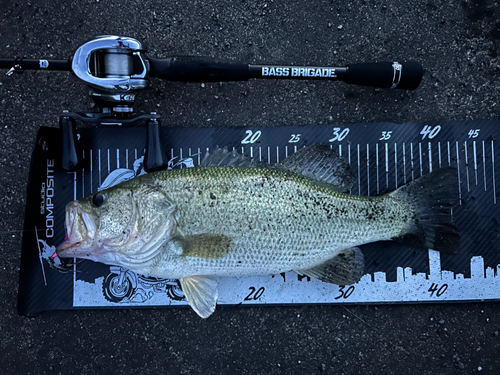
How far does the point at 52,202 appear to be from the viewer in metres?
2.40

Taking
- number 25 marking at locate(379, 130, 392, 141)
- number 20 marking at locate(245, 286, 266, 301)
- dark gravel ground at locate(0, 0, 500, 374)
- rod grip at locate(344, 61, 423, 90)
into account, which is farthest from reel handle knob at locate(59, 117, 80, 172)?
number 25 marking at locate(379, 130, 392, 141)

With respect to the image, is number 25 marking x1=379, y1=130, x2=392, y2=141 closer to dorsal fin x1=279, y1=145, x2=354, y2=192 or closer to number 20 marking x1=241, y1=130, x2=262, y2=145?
dorsal fin x1=279, y1=145, x2=354, y2=192

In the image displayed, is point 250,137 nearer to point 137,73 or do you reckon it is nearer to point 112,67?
point 137,73

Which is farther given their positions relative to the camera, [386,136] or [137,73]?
[386,136]

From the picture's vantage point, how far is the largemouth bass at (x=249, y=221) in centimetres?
197

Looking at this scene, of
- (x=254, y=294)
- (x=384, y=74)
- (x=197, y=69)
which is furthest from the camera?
(x=254, y=294)

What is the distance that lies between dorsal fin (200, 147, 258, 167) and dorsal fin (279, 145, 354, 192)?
25cm

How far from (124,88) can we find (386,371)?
2571mm

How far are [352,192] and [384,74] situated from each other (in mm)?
807

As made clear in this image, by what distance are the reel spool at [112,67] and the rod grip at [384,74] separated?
1315 mm

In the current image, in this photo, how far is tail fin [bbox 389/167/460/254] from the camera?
2.25 metres

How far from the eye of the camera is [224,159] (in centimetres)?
216

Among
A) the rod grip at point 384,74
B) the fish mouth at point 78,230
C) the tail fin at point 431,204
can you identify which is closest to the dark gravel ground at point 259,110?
the rod grip at point 384,74

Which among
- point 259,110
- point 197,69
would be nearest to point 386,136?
point 259,110
